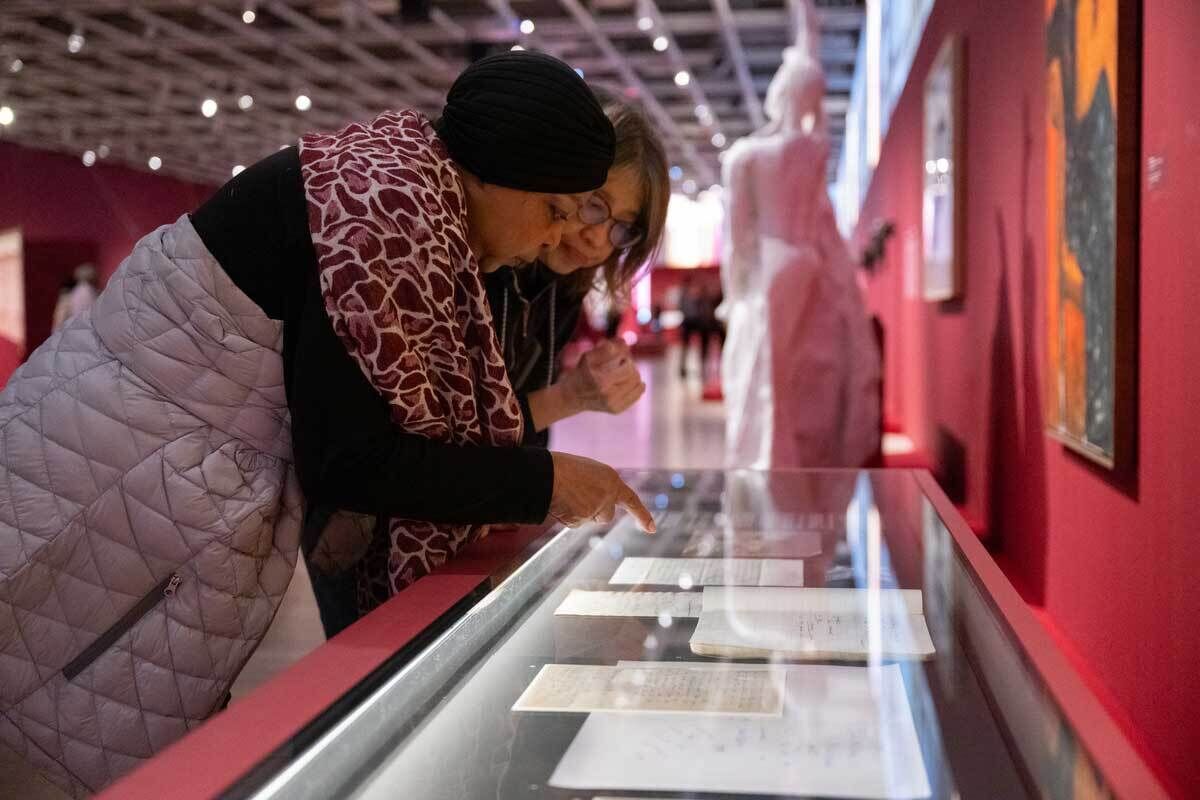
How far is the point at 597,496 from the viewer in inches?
52.1

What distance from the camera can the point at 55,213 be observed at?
18.7ft

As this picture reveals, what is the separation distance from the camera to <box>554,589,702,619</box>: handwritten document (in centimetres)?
129

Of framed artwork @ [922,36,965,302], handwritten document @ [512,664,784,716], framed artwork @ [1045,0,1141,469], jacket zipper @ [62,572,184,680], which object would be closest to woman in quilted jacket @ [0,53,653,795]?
jacket zipper @ [62,572,184,680]

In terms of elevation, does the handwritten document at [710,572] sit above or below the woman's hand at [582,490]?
below

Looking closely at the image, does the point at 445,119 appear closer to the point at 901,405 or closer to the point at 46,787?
the point at 46,787

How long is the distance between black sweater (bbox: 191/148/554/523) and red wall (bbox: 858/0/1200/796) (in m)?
1.17

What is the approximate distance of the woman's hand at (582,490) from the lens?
50.4 inches

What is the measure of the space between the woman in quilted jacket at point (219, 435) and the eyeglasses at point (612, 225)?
1.10 feet

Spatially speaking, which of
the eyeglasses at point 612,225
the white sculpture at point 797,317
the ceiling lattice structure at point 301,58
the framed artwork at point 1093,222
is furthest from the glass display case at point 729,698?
the white sculpture at point 797,317

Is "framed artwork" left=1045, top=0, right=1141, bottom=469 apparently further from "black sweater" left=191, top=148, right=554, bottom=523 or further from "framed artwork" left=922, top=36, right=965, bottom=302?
"framed artwork" left=922, top=36, right=965, bottom=302

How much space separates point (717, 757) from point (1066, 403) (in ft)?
6.68

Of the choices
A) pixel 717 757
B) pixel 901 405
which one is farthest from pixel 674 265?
pixel 717 757

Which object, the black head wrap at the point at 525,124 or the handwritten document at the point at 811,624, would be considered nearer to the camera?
the handwritten document at the point at 811,624

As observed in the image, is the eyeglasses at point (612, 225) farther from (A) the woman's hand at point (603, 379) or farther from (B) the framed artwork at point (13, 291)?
(B) the framed artwork at point (13, 291)
